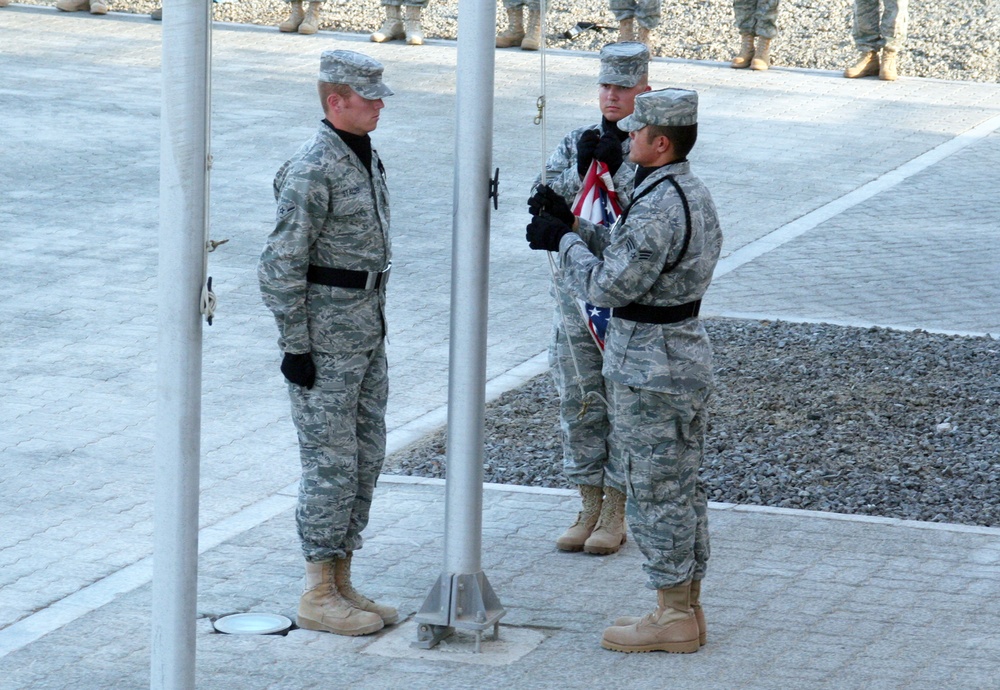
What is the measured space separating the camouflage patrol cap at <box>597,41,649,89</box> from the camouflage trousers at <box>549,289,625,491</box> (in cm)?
92

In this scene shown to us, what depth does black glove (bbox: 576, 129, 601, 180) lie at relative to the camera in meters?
6.54

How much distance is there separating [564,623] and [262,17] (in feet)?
60.8

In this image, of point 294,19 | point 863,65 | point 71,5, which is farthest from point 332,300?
point 71,5

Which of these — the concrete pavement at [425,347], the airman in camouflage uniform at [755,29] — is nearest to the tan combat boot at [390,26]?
the concrete pavement at [425,347]

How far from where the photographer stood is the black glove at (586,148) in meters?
6.54

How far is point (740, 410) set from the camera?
348 inches

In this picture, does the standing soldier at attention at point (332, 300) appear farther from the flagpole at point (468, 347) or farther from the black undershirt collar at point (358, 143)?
the flagpole at point (468, 347)

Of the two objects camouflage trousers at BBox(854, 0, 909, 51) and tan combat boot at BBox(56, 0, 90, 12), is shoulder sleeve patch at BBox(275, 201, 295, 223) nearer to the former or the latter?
camouflage trousers at BBox(854, 0, 909, 51)

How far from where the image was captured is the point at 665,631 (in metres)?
5.80

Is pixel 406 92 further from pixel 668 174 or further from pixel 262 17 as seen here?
pixel 668 174

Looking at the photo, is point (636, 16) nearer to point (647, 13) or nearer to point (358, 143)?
point (647, 13)

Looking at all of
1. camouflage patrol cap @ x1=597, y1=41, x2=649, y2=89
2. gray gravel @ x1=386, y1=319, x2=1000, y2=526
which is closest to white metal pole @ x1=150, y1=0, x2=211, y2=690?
camouflage patrol cap @ x1=597, y1=41, x2=649, y2=89

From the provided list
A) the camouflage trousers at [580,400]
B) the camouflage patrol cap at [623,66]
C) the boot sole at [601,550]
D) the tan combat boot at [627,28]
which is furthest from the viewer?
the tan combat boot at [627,28]

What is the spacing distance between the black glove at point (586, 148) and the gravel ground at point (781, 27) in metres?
14.9
